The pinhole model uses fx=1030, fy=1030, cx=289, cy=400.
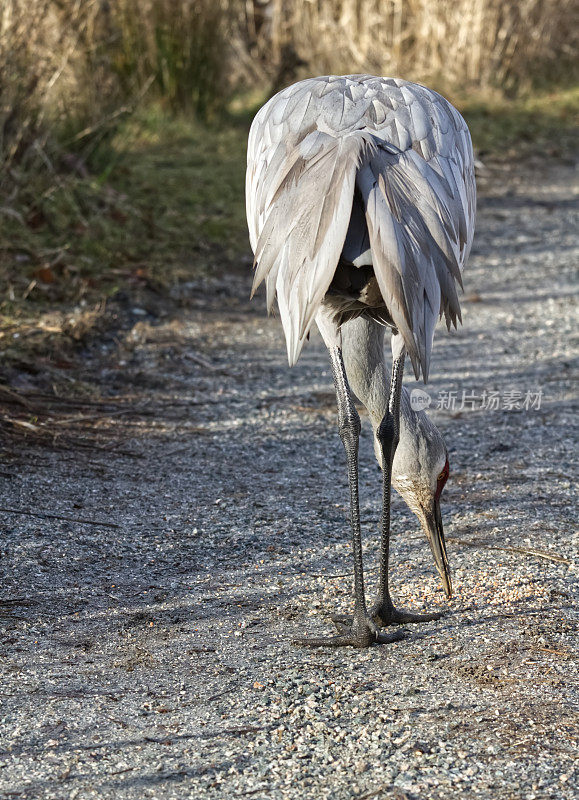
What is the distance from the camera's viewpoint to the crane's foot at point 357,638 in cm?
345

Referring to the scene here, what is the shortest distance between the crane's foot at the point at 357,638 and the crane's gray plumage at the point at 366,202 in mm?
902

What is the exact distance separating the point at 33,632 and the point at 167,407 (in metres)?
2.20

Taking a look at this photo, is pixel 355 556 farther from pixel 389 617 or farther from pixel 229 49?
pixel 229 49

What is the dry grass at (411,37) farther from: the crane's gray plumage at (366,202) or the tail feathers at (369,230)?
the tail feathers at (369,230)

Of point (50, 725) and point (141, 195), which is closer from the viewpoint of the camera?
point (50, 725)

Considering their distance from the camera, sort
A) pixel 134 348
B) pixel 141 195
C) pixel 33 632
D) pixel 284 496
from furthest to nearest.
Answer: pixel 141 195, pixel 134 348, pixel 284 496, pixel 33 632

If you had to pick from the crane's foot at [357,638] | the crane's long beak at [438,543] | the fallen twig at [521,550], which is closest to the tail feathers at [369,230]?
the crane's long beak at [438,543]

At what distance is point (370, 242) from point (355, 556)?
1.11m

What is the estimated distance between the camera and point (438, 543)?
386 cm


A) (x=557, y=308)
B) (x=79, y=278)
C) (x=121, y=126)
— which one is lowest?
(x=557, y=308)

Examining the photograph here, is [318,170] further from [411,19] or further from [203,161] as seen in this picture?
[411,19]

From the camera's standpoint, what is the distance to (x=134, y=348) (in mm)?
6184

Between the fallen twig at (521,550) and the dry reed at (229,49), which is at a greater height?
the dry reed at (229,49)

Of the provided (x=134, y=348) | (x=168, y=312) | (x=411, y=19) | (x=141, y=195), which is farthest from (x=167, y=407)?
(x=411, y=19)
